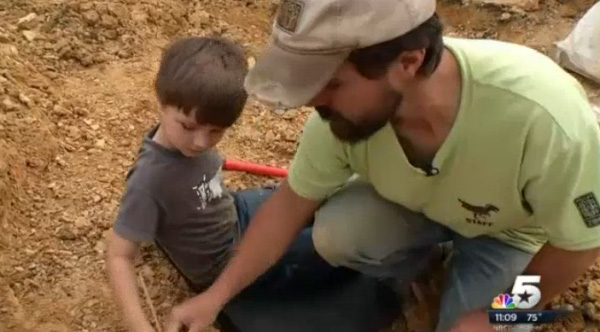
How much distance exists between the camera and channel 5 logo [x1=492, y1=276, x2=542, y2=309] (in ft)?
6.13

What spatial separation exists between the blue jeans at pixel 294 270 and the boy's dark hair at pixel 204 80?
1.65 feet

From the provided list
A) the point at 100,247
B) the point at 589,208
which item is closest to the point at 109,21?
the point at 100,247

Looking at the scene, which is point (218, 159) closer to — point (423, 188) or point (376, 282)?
point (423, 188)

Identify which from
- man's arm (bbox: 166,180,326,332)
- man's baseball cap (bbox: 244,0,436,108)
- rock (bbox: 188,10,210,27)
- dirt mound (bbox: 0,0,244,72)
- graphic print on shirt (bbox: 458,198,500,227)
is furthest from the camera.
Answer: rock (bbox: 188,10,210,27)

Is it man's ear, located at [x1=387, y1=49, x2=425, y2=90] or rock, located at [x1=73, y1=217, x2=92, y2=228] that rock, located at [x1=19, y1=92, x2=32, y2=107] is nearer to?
rock, located at [x1=73, y1=217, x2=92, y2=228]

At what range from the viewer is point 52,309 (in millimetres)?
2127

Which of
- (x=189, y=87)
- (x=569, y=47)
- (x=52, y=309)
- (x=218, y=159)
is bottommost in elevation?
(x=52, y=309)

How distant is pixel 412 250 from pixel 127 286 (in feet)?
2.18

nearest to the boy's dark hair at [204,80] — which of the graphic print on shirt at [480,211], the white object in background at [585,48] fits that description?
the graphic print on shirt at [480,211]

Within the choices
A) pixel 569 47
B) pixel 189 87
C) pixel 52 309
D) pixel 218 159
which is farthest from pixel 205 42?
pixel 569 47

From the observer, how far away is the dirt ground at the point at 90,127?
218cm

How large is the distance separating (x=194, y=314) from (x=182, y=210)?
0.20 meters
